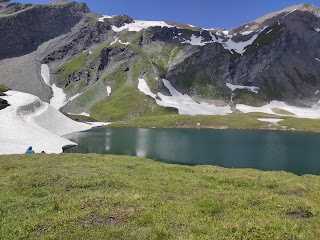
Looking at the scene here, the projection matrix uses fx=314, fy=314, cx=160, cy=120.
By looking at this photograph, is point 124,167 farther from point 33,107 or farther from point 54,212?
point 33,107

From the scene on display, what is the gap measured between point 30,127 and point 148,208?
281ft

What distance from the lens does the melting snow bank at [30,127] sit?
7244cm

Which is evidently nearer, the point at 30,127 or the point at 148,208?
the point at 148,208

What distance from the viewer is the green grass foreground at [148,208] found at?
14.7m

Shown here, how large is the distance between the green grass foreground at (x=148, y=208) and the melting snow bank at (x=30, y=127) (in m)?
43.2

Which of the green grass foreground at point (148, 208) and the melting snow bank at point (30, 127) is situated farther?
the melting snow bank at point (30, 127)

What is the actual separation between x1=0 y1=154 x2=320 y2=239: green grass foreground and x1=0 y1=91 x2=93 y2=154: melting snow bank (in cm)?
4320

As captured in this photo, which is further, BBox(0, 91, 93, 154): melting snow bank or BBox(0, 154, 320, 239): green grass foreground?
BBox(0, 91, 93, 154): melting snow bank

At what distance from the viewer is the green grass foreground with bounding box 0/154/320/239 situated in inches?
579

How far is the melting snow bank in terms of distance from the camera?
7244 cm

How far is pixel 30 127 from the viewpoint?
94.6 meters

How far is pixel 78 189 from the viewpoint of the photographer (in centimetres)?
2342

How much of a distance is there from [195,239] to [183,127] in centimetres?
18121

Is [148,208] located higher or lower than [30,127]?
higher
